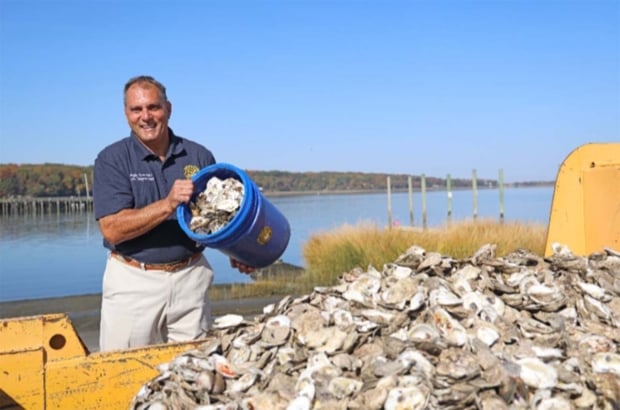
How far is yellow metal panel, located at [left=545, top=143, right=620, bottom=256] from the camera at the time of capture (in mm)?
3963

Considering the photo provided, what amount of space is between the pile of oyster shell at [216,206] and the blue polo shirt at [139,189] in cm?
18

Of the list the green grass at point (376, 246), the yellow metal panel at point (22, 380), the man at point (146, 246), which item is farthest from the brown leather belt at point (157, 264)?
the green grass at point (376, 246)

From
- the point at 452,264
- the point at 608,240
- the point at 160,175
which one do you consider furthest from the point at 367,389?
the point at 608,240

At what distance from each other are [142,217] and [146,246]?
1.05 ft

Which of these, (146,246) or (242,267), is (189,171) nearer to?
(146,246)

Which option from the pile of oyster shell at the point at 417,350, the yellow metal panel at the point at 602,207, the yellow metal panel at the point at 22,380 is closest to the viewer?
the pile of oyster shell at the point at 417,350

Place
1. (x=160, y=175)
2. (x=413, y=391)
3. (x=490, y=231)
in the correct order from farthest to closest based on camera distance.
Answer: (x=490, y=231), (x=160, y=175), (x=413, y=391)

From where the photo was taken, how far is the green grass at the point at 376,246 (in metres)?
11.8

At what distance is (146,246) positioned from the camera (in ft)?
10.9

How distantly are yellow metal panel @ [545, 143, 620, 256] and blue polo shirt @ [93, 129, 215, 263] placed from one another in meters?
2.63

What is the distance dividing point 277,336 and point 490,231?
12460mm

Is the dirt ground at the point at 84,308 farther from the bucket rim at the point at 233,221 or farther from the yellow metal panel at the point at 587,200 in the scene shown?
the bucket rim at the point at 233,221

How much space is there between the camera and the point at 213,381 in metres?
2.35

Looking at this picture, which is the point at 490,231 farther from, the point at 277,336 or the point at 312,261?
the point at 277,336
